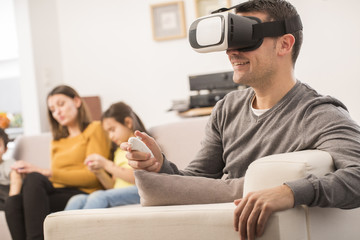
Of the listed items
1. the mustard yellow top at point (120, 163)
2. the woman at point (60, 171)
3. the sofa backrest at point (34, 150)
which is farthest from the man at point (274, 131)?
the sofa backrest at point (34, 150)

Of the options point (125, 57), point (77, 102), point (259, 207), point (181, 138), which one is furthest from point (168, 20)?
point (259, 207)

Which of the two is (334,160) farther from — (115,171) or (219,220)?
(115,171)

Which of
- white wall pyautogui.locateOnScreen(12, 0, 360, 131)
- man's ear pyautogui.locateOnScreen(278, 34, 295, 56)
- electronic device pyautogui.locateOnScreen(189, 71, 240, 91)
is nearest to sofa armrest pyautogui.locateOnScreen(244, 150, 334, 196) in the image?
man's ear pyautogui.locateOnScreen(278, 34, 295, 56)

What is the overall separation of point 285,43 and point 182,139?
1110mm

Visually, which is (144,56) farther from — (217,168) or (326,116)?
(326,116)

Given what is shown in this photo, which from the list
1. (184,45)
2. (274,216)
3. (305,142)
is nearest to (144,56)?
(184,45)

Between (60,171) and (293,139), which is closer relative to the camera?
(293,139)

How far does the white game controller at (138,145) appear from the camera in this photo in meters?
1.43

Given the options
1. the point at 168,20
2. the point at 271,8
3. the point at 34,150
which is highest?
the point at 168,20

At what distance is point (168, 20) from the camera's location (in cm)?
432

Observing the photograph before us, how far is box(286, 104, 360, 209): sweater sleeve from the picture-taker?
1156 mm

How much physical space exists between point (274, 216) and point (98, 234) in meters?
0.47

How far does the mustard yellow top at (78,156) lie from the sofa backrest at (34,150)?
110mm

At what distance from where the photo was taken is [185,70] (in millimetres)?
4293
